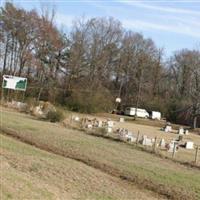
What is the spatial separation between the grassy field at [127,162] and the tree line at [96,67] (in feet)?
145

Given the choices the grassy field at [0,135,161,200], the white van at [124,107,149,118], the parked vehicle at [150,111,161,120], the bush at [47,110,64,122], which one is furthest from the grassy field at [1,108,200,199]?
the parked vehicle at [150,111,161,120]

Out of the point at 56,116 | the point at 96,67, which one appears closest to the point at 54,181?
the point at 56,116

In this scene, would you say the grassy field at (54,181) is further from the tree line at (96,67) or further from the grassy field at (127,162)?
the tree line at (96,67)

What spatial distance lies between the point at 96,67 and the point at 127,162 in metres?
69.4

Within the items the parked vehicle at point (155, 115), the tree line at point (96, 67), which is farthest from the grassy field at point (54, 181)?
the parked vehicle at point (155, 115)

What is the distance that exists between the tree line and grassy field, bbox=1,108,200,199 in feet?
145

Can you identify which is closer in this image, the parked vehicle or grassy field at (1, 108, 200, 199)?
grassy field at (1, 108, 200, 199)

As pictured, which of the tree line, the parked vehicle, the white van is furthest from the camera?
the white van

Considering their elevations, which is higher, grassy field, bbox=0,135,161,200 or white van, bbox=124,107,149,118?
white van, bbox=124,107,149,118

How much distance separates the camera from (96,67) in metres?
91.0

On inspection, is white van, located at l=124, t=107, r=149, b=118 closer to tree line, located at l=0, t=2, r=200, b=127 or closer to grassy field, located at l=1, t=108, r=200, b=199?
tree line, located at l=0, t=2, r=200, b=127

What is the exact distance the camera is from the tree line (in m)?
78.5

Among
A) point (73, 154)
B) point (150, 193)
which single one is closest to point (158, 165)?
point (73, 154)

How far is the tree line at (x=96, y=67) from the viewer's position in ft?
258
